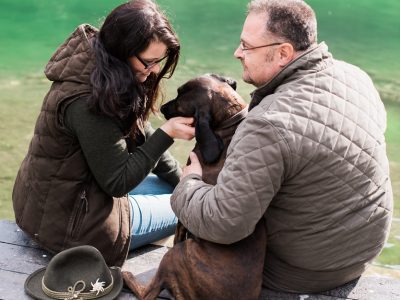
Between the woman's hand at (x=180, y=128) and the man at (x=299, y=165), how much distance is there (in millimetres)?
256

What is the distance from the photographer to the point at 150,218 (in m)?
3.40

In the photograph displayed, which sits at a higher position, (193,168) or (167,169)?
(193,168)

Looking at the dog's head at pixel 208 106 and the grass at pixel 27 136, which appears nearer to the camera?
the dog's head at pixel 208 106

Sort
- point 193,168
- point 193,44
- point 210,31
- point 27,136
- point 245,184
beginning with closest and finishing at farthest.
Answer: point 245,184 < point 193,168 < point 27,136 < point 193,44 < point 210,31

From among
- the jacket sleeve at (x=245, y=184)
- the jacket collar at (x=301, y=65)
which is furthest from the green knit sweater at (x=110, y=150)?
the jacket collar at (x=301, y=65)

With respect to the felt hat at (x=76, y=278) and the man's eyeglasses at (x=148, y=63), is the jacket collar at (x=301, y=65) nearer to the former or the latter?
the man's eyeglasses at (x=148, y=63)

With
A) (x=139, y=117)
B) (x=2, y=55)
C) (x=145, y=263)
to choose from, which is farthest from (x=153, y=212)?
(x=2, y=55)

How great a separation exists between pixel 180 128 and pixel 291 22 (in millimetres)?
692

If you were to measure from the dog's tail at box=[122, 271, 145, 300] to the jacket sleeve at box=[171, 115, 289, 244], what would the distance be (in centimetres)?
48

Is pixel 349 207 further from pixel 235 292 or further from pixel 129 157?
pixel 129 157

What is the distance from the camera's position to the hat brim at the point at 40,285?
2938 millimetres

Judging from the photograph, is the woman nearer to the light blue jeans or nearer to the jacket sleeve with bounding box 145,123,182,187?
the light blue jeans

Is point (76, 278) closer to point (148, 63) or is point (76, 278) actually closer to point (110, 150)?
point (110, 150)

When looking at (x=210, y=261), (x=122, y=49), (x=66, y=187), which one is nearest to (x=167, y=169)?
(x=66, y=187)
